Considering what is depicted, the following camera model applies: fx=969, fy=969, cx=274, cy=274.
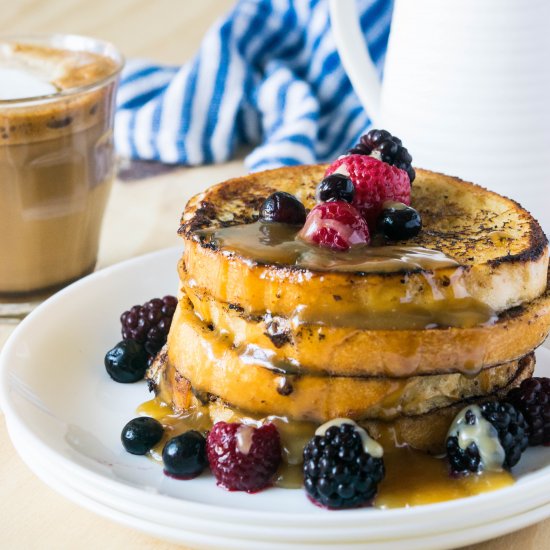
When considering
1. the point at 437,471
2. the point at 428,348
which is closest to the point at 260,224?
the point at 428,348

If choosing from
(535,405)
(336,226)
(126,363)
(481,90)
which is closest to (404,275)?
(336,226)

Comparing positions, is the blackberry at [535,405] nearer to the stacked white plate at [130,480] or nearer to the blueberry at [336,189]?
the stacked white plate at [130,480]

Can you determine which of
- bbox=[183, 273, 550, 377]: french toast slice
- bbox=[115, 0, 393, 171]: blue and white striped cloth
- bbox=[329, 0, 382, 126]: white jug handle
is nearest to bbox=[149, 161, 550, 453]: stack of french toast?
bbox=[183, 273, 550, 377]: french toast slice

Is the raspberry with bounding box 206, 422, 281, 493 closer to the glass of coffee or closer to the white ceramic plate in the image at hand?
the white ceramic plate

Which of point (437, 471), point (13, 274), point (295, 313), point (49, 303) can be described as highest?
point (295, 313)

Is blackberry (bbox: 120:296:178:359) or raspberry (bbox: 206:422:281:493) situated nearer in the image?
raspberry (bbox: 206:422:281:493)

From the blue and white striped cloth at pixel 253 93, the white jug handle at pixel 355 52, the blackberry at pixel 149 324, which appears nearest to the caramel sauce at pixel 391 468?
the blackberry at pixel 149 324

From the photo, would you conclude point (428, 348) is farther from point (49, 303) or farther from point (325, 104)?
point (325, 104)
